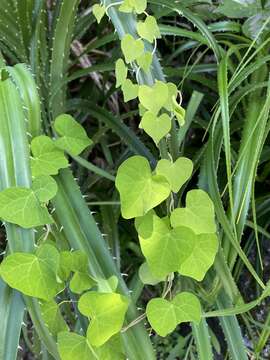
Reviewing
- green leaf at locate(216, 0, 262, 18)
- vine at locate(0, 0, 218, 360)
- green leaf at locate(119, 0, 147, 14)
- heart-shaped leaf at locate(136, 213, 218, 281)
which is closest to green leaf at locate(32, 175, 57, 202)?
vine at locate(0, 0, 218, 360)

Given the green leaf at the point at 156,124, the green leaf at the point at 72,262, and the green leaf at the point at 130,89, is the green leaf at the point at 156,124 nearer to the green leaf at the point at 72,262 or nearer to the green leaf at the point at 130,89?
the green leaf at the point at 130,89

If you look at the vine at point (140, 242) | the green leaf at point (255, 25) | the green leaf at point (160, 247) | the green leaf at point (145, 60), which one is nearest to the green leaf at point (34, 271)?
the vine at point (140, 242)

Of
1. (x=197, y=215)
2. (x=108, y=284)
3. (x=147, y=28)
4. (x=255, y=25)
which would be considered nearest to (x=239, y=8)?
(x=255, y=25)

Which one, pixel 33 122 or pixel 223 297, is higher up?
pixel 33 122

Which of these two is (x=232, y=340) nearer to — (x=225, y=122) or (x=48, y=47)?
(x=225, y=122)

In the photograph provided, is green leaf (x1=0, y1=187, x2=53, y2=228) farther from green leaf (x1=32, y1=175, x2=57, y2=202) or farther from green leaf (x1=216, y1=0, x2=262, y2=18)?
green leaf (x1=216, y1=0, x2=262, y2=18)

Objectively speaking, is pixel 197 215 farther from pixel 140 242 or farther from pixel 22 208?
pixel 22 208

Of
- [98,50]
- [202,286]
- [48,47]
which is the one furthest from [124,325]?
[98,50]
